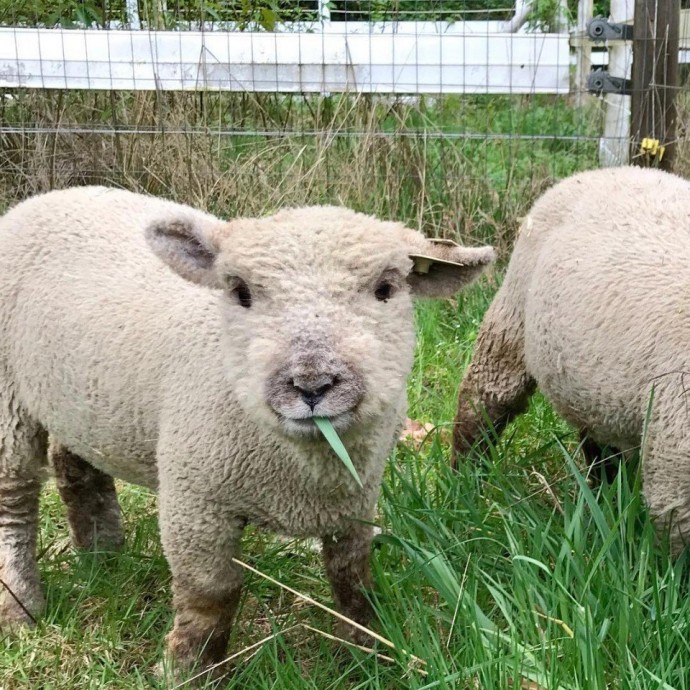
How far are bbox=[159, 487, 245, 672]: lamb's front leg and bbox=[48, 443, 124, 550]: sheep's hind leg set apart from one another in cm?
93

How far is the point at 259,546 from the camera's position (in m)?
3.66

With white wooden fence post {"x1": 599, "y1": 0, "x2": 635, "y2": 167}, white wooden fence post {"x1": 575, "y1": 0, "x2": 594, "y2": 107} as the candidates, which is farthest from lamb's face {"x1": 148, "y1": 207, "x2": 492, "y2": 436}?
white wooden fence post {"x1": 575, "y1": 0, "x2": 594, "y2": 107}

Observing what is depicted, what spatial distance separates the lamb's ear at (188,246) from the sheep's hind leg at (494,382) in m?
1.63

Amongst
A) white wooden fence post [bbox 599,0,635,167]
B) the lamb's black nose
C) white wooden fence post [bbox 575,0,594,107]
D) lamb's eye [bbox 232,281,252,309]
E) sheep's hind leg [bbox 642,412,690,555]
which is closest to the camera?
the lamb's black nose

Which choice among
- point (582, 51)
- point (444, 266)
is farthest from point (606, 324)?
point (582, 51)

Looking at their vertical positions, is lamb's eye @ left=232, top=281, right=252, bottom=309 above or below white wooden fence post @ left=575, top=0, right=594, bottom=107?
below

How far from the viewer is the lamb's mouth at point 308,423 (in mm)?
2273

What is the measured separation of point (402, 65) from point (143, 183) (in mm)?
1771

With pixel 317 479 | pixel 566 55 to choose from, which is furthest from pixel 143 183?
pixel 317 479

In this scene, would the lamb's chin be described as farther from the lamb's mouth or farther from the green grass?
the green grass

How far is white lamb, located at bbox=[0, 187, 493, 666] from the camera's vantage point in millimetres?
2363

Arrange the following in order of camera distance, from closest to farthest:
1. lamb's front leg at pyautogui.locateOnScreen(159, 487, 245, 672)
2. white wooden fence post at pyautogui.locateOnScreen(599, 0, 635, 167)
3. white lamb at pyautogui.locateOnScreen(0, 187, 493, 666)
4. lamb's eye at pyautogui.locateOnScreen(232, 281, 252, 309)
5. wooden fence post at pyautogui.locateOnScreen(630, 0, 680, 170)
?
white lamb at pyautogui.locateOnScreen(0, 187, 493, 666) → lamb's eye at pyautogui.locateOnScreen(232, 281, 252, 309) → lamb's front leg at pyautogui.locateOnScreen(159, 487, 245, 672) → wooden fence post at pyautogui.locateOnScreen(630, 0, 680, 170) → white wooden fence post at pyautogui.locateOnScreen(599, 0, 635, 167)

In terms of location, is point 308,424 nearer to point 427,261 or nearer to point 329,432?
point 329,432

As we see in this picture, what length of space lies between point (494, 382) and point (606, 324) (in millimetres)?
877
